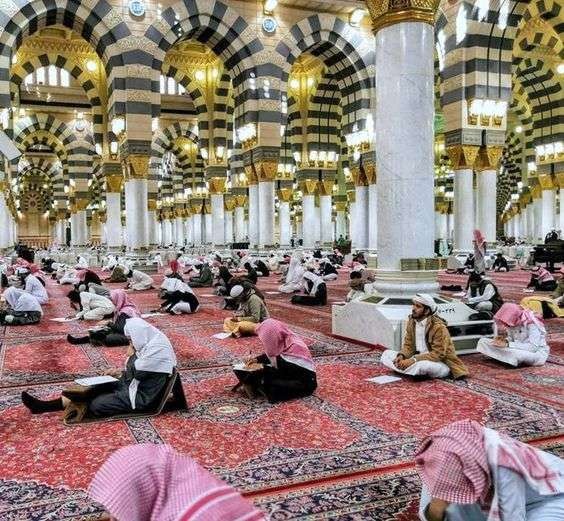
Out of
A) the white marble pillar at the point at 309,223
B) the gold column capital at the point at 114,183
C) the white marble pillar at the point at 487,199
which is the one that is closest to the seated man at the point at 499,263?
the white marble pillar at the point at 487,199

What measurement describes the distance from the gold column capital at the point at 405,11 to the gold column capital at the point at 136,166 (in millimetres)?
7710

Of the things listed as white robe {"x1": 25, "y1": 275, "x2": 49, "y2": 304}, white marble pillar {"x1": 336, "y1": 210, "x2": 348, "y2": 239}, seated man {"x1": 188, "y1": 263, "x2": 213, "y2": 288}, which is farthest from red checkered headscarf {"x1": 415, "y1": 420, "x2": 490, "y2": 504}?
white marble pillar {"x1": 336, "y1": 210, "x2": 348, "y2": 239}

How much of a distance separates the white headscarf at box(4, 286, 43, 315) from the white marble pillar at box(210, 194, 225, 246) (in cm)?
964

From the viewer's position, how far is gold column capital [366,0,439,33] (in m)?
5.01

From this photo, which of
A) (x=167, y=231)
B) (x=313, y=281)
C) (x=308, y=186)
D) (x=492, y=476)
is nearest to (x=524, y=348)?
(x=492, y=476)

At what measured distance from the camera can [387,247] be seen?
509 cm

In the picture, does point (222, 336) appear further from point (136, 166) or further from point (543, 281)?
point (136, 166)

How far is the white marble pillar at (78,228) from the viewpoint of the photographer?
19288mm

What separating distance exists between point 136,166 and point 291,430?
9.95 metres

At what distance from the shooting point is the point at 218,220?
54.6ft

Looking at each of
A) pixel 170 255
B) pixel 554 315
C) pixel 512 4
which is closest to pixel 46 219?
pixel 170 255

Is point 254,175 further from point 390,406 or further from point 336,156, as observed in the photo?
point 390,406

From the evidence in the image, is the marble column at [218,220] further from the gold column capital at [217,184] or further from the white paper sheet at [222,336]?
the white paper sheet at [222,336]

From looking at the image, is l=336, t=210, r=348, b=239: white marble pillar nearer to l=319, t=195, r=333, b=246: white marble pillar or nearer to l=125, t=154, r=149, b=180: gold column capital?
l=319, t=195, r=333, b=246: white marble pillar
